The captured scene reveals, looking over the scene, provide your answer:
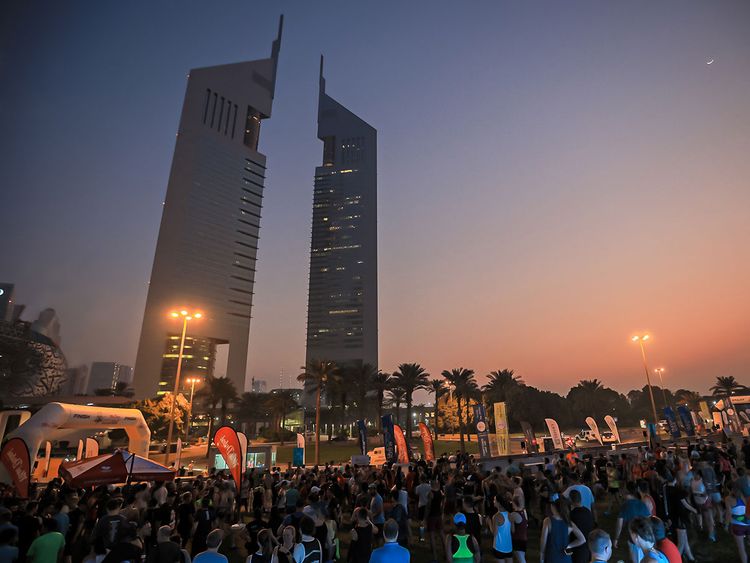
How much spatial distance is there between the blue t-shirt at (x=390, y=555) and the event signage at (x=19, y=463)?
542 inches

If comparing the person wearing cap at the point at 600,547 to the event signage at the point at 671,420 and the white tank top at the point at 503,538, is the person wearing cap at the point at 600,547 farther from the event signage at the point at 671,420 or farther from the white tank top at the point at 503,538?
the event signage at the point at 671,420

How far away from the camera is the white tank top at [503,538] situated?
7453 millimetres

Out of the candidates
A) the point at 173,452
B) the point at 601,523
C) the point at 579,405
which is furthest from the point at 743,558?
the point at 579,405

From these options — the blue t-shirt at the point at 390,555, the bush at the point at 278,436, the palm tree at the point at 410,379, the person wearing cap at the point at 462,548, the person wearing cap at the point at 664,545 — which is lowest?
the bush at the point at 278,436

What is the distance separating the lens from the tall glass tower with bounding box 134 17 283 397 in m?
136

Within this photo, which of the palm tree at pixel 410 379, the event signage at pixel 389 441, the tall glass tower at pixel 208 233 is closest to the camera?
the event signage at pixel 389 441

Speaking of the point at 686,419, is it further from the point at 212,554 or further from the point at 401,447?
the point at 212,554

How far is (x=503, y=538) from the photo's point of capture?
7.56 m

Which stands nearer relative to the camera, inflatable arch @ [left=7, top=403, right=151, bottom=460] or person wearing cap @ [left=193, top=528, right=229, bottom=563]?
person wearing cap @ [left=193, top=528, right=229, bottom=563]

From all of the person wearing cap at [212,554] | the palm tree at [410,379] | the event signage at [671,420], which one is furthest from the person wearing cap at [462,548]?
the palm tree at [410,379]

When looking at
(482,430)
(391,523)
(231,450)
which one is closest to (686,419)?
(482,430)

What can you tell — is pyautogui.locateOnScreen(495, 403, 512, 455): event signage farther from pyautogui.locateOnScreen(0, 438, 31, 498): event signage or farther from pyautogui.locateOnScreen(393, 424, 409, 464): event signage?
pyautogui.locateOnScreen(0, 438, 31, 498): event signage

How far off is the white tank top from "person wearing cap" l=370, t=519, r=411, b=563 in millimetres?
3271

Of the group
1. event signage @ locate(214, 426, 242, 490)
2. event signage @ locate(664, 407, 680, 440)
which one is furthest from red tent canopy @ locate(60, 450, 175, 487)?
event signage @ locate(664, 407, 680, 440)
